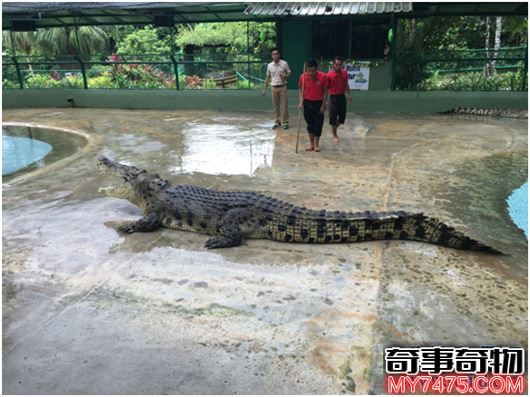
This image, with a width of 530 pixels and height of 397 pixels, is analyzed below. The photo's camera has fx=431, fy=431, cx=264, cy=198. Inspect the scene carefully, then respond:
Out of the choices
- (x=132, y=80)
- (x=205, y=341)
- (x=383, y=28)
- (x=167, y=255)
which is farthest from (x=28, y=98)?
(x=205, y=341)

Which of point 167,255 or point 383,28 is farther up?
point 383,28

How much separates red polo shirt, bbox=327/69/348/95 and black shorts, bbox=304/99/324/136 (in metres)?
0.69

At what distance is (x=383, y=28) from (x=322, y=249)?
8.83 metres

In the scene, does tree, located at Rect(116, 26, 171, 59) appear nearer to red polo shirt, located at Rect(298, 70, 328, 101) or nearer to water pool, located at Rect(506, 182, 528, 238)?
red polo shirt, located at Rect(298, 70, 328, 101)

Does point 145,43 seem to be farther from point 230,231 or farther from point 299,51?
point 230,231

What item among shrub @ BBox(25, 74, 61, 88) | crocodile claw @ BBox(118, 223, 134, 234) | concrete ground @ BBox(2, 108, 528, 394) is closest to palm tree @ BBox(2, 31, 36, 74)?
shrub @ BBox(25, 74, 61, 88)

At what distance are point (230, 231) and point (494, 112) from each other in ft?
29.7

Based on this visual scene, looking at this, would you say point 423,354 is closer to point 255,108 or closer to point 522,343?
point 522,343

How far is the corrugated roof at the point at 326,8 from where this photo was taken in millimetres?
9680

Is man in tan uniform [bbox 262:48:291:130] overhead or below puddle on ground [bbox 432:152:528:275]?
overhead

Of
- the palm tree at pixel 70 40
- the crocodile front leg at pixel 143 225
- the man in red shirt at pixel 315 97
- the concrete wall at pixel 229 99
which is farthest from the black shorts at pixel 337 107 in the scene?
the palm tree at pixel 70 40

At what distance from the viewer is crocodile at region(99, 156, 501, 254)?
3.77 meters

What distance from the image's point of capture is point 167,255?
3721 mm

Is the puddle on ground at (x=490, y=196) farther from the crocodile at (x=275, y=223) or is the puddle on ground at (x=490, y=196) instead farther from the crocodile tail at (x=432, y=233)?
the crocodile at (x=275, y=223)
